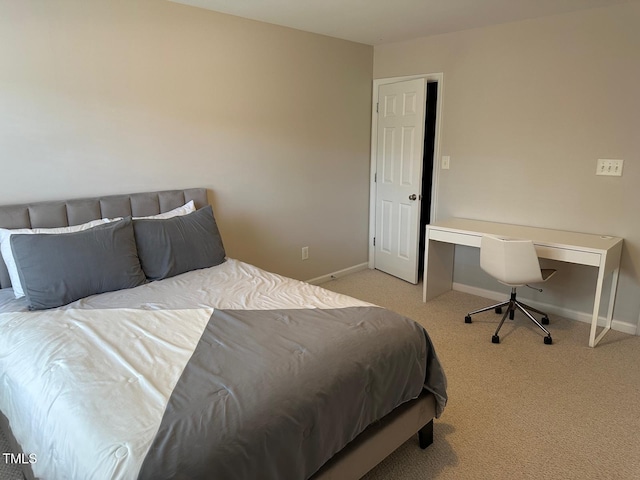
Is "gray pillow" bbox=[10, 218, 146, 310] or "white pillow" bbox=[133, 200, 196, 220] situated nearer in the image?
"gray pillow" bbox=[10, 218, 146, 310]

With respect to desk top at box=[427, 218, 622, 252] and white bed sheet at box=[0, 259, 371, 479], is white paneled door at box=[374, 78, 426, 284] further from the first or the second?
white bed sheet at box=[0, 259, 371, 479]

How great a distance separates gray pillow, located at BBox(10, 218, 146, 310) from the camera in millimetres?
2180

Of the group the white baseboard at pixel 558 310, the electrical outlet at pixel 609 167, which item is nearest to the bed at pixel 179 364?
the white baseboard at pixel 558 310

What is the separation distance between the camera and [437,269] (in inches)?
158

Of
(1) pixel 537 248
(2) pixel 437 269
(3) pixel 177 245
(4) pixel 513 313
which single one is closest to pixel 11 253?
(3) pixel 177 245

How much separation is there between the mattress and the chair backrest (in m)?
1.37

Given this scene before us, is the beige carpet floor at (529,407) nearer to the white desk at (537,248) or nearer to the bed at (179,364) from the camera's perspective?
the bed at (179,364)

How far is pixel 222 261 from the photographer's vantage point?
9.75 ft

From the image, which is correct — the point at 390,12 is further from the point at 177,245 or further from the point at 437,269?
the point at 177,245

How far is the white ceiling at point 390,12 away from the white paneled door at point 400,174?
2.08 ft

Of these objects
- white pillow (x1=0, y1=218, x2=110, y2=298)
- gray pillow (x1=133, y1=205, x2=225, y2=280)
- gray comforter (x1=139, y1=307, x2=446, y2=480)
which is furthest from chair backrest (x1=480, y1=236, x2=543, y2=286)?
white pillow (x1=0, y1=218, x2=110, y2=298)

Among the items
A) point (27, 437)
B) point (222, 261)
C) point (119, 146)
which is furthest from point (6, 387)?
point (119, 146)

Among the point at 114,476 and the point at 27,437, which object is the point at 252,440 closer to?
the point at 114,476

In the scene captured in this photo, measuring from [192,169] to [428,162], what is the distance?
2.65 m
